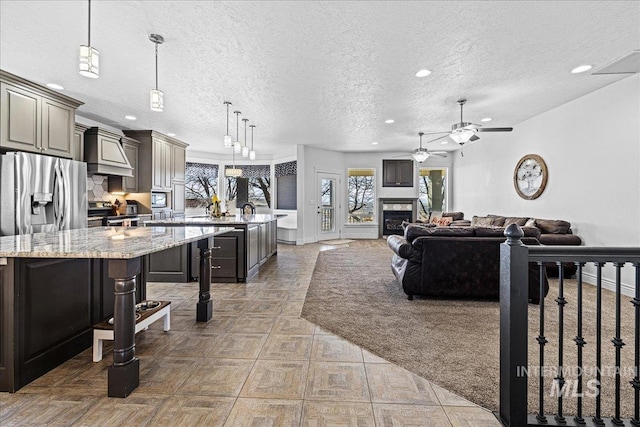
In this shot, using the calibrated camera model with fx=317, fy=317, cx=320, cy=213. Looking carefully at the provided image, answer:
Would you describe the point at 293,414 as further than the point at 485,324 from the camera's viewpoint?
No

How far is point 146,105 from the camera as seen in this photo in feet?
16.6

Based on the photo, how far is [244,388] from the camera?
74.1 inches

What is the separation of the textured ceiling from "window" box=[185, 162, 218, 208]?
389cm

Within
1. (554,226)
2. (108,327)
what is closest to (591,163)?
(554,226)

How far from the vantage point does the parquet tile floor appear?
161cm

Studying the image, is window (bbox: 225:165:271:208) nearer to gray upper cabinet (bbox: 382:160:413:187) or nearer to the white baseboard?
gray upper cabinet (bbox: 382:160:413:187)

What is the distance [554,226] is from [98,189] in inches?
310

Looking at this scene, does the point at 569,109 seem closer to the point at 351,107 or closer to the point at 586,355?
the point at 351,107

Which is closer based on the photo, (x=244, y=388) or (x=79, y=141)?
(x=244, y=388)

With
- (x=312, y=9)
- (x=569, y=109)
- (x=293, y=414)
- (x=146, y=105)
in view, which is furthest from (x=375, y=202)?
(x=293, y=414)

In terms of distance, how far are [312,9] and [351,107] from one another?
2.73 m

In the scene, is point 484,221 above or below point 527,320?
above

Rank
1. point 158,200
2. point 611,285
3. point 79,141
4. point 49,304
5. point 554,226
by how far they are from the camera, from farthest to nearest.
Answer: point 158,200, point 79,141, point 554,226, point 611,285, point 49,304

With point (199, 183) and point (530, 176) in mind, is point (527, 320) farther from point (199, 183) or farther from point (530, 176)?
point (199, 183)
